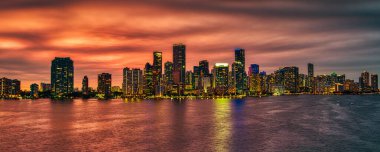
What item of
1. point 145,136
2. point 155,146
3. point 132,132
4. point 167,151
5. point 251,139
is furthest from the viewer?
point 132,132

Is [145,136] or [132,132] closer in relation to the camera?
[145,136]

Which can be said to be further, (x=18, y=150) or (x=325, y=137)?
(x=325, y=137)

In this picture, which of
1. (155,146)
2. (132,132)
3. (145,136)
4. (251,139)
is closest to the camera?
(155,146)

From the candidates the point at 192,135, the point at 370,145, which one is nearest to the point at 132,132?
the point at 192,135

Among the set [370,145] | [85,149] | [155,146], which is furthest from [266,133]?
[85,149]

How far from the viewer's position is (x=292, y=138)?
67.9 meters

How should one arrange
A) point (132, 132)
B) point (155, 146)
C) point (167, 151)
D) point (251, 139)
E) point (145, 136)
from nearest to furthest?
point (167, 151) < point (155, 146) < point (251, 139) < point (145, 136) < point (132, 132)

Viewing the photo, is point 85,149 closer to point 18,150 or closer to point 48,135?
point 18,150

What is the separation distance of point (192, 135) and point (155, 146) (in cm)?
1387

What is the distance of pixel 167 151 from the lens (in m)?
56.1

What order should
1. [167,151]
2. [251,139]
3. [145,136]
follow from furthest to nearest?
[145,136]
[251,139]
[167,151]

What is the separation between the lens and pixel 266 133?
75250 mm

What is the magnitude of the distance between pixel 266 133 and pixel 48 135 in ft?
139

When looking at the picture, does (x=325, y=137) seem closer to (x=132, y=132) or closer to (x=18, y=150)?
(x=132, y=132)
